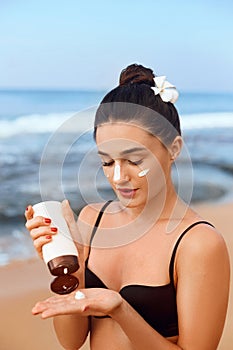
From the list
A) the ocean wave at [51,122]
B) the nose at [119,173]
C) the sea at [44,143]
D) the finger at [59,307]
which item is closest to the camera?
the finger at [59,307]

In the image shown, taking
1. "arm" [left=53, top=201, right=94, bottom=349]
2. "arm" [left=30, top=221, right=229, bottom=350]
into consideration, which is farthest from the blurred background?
"arm" [left=30, top=221, right=229, bottom=350]

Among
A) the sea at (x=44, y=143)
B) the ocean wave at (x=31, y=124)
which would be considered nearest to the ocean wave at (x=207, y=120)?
the sea at (x=44, y=143)

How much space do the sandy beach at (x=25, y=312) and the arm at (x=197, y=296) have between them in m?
1.35

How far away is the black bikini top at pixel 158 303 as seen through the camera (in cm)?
98

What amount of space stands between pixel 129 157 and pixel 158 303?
237 millimetres

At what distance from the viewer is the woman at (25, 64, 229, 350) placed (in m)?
0.94

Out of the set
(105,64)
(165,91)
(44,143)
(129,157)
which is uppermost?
(105,64)

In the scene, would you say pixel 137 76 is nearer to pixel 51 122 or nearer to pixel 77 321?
pixel 77 321

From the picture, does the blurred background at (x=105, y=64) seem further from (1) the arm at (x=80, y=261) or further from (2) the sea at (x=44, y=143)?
(1) the arm at (x=80, y=261)

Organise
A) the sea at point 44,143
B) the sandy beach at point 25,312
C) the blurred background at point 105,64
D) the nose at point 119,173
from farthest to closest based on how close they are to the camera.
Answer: the blurred background at point 105,64 → the sea at point 44,143 → the sandy beach at point 25,312 → the nose at point 119,173

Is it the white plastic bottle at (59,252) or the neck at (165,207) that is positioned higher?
the neck at (165,207)

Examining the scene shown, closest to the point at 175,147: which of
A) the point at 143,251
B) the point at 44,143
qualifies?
the point at 143,251

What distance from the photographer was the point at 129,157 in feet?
3.22

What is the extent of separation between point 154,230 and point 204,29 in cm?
359
